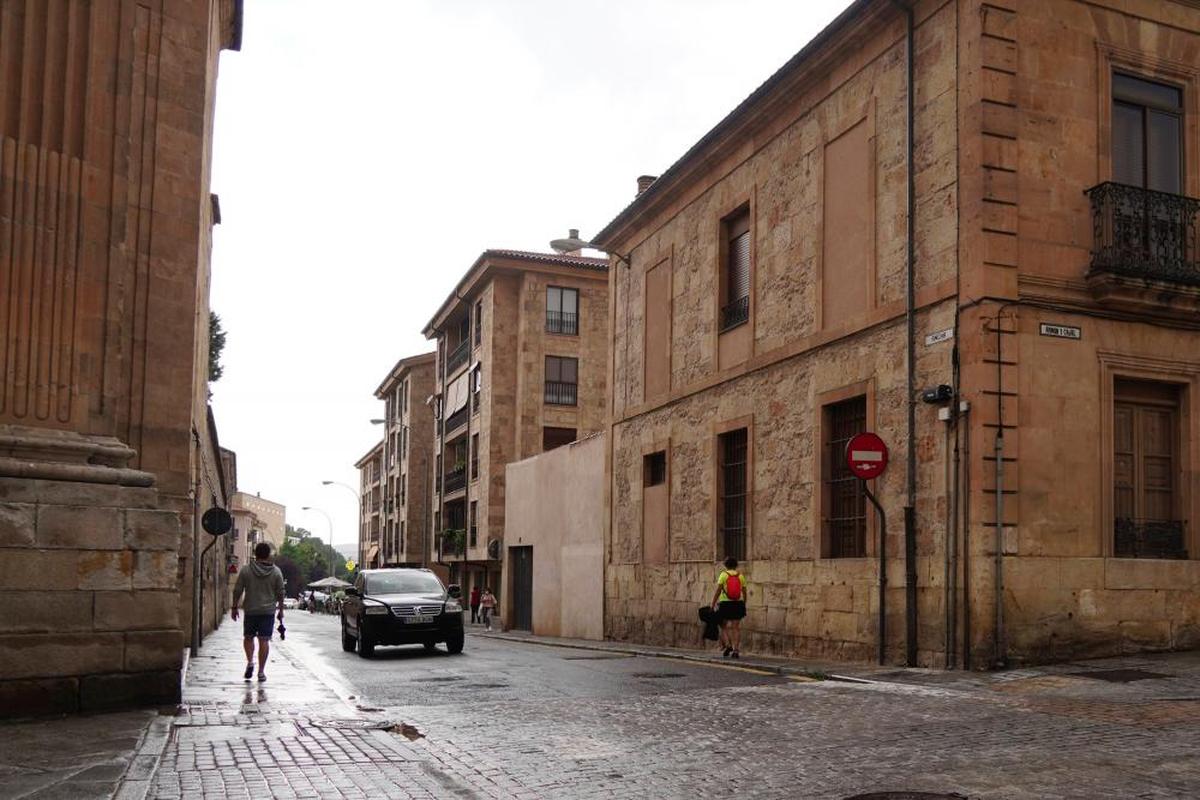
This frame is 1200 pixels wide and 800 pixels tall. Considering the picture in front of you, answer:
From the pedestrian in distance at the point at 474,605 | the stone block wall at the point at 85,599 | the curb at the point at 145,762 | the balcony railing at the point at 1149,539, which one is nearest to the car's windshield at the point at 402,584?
the stone block wall at the point at 85,599

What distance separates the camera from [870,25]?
16969 millimetres

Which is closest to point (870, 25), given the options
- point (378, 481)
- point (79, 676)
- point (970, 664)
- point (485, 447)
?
point (970, 664)

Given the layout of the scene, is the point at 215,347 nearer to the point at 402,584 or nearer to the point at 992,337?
the point at 402,584

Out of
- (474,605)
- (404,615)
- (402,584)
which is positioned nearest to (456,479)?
(474,605)

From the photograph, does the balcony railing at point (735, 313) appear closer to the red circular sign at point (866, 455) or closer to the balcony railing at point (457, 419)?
the red circular sign at point (866, 455)

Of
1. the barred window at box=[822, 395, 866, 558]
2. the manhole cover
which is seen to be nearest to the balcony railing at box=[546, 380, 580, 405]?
the barred window at box=[822, 395, 866, 558]

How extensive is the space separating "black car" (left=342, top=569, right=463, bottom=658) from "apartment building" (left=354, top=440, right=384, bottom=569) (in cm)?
5982

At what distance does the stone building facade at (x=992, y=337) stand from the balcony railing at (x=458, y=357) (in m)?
36.5

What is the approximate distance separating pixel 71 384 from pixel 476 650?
1222cm

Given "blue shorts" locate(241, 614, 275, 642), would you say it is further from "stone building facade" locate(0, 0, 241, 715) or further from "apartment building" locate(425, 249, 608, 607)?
"apartment building" locate(425, 249, 608, 607)

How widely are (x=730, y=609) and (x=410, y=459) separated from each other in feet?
174

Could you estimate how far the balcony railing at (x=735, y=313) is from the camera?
69.4 feet

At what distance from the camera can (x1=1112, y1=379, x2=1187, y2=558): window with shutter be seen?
14.7m

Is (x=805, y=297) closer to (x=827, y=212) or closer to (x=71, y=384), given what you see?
(x=827, y=212)
